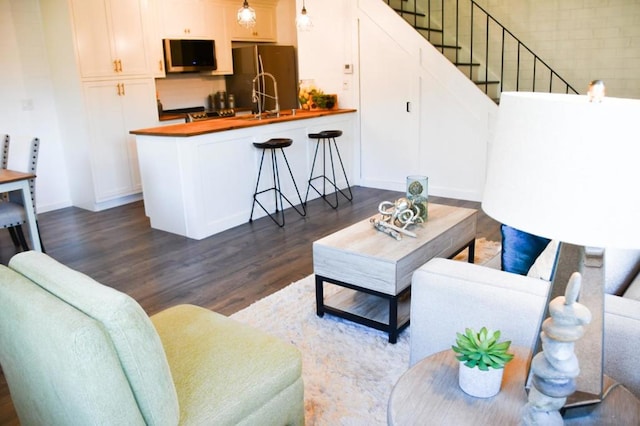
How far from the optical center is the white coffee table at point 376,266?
8.81ft

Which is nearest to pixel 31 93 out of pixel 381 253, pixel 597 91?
pixel 381 253

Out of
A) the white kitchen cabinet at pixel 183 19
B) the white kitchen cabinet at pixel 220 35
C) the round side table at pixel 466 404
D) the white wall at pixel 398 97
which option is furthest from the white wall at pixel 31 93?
the round side table at pixel 466 404

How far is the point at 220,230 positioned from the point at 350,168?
2.24m

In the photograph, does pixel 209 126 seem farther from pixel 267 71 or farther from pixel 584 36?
pixel 584 36

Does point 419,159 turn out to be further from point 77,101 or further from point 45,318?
point 45,318

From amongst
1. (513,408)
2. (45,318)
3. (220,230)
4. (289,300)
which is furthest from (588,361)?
(220,230)

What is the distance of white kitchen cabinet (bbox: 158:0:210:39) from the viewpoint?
6215 millimetres

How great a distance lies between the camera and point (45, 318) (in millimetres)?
1318

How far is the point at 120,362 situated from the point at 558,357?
3.37 ft

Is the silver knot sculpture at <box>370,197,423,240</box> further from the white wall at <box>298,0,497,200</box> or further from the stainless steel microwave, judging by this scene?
the stainless steel microwave

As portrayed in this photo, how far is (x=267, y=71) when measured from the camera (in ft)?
24.5

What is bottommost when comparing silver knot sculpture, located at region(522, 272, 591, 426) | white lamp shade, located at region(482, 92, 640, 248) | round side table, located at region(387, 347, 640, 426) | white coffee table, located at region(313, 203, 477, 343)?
white coffee table, located at region(313, 203, 477, 343)

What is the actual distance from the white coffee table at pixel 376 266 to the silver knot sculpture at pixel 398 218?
0.14 ft

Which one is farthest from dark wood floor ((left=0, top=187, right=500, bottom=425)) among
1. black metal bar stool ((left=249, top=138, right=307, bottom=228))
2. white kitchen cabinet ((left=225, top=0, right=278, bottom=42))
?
white kitchen cabinet ((left=225, top=0, right=278, bottom=42))
